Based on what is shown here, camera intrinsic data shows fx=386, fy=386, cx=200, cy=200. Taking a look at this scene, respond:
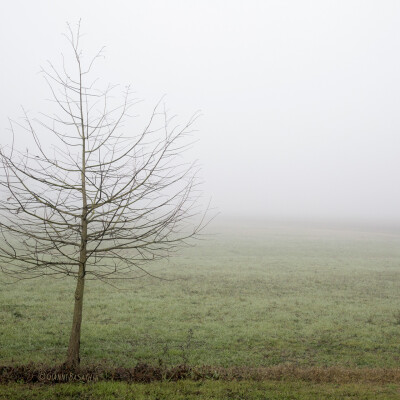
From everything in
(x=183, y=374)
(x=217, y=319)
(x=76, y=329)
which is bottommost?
(x=217, y=319)

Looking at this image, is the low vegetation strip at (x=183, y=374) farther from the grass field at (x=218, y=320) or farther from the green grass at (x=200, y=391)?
the grass field at (x=218, y=320)

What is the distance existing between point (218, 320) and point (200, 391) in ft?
26.6

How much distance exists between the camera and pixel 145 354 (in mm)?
11523

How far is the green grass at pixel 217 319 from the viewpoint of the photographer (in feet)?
38.4

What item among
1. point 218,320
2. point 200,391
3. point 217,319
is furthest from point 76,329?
point 217,319

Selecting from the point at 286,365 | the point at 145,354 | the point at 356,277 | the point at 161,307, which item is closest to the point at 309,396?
the point at 286,365

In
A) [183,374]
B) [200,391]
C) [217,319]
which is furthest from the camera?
[217,319]

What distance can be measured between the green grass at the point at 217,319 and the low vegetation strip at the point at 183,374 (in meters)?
1.32

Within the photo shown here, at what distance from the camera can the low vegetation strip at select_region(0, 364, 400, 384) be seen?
827 centimetres

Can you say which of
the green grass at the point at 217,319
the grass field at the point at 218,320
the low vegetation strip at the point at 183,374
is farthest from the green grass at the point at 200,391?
the grass field at the point at 218,320

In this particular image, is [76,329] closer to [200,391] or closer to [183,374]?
[183,374]

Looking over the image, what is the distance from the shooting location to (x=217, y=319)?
1606cm

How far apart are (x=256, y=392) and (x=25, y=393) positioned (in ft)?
14.8

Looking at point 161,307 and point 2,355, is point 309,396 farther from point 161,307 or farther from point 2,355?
point 161,307
